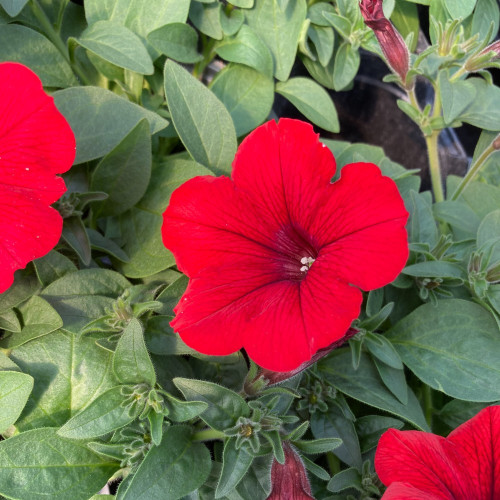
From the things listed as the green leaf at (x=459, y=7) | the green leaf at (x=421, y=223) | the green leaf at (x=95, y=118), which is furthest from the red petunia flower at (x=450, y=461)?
the green leaf at (x=459, y=7)

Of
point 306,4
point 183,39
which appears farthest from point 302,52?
point 183,39

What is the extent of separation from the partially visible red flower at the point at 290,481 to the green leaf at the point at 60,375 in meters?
0.26

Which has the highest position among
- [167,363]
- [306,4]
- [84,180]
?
[306,4]

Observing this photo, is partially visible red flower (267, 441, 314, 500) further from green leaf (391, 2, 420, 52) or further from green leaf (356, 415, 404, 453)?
green leaf (391, 2, 420, 52)

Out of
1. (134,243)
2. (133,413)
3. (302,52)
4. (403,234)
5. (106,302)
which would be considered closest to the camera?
(403,234)

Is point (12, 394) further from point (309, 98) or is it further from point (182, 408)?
point (309, 98)

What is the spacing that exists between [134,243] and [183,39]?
15.4 inches

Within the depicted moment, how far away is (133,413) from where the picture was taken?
0.73 meters

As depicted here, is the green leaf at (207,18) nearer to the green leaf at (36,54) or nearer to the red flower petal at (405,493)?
the green leaf at (36,54)

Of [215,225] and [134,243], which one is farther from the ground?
[215,225]

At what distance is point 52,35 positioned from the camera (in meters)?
1.05

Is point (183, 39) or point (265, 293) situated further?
point (183, 39)

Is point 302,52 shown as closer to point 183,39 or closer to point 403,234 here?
point 183,39

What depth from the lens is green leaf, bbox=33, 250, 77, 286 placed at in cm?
85
